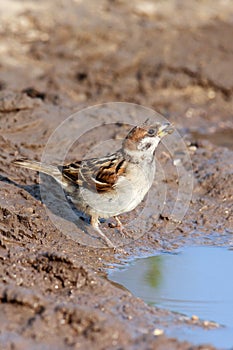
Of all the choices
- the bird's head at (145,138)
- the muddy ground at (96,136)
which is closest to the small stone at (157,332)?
the muddy ground at (96,136)

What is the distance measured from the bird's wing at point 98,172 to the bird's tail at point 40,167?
0.50 feet

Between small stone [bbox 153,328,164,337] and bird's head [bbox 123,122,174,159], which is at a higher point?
bird's head [bbox 123,122,174,159]

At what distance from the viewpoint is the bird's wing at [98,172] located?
7613 mm

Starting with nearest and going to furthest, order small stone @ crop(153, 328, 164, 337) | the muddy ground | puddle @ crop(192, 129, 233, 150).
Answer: small stone @ crop(153, 328, 164, 337)
the muddy ground
puddle @ crop(192, 129, 233, 150)

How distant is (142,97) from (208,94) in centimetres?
126

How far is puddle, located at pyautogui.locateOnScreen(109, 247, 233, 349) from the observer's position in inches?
229

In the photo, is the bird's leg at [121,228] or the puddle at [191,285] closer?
the puddle at [191,285]

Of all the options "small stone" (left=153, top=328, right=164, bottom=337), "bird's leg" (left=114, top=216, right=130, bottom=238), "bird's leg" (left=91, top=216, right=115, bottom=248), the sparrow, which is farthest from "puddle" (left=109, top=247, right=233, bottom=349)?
the sparrow

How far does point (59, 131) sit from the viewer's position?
9.76 metres

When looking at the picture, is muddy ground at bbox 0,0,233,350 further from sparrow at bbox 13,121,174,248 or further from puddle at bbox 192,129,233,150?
sparrow at bbox 13,121,174,248

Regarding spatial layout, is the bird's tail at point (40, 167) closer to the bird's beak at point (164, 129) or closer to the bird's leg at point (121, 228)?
the bird's leg at point (121, 228)

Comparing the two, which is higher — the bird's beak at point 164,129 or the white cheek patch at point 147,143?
the bird's beak at point 164,129

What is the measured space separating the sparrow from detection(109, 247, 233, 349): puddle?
61cm

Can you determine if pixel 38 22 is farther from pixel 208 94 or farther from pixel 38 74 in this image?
pixel 208 94
